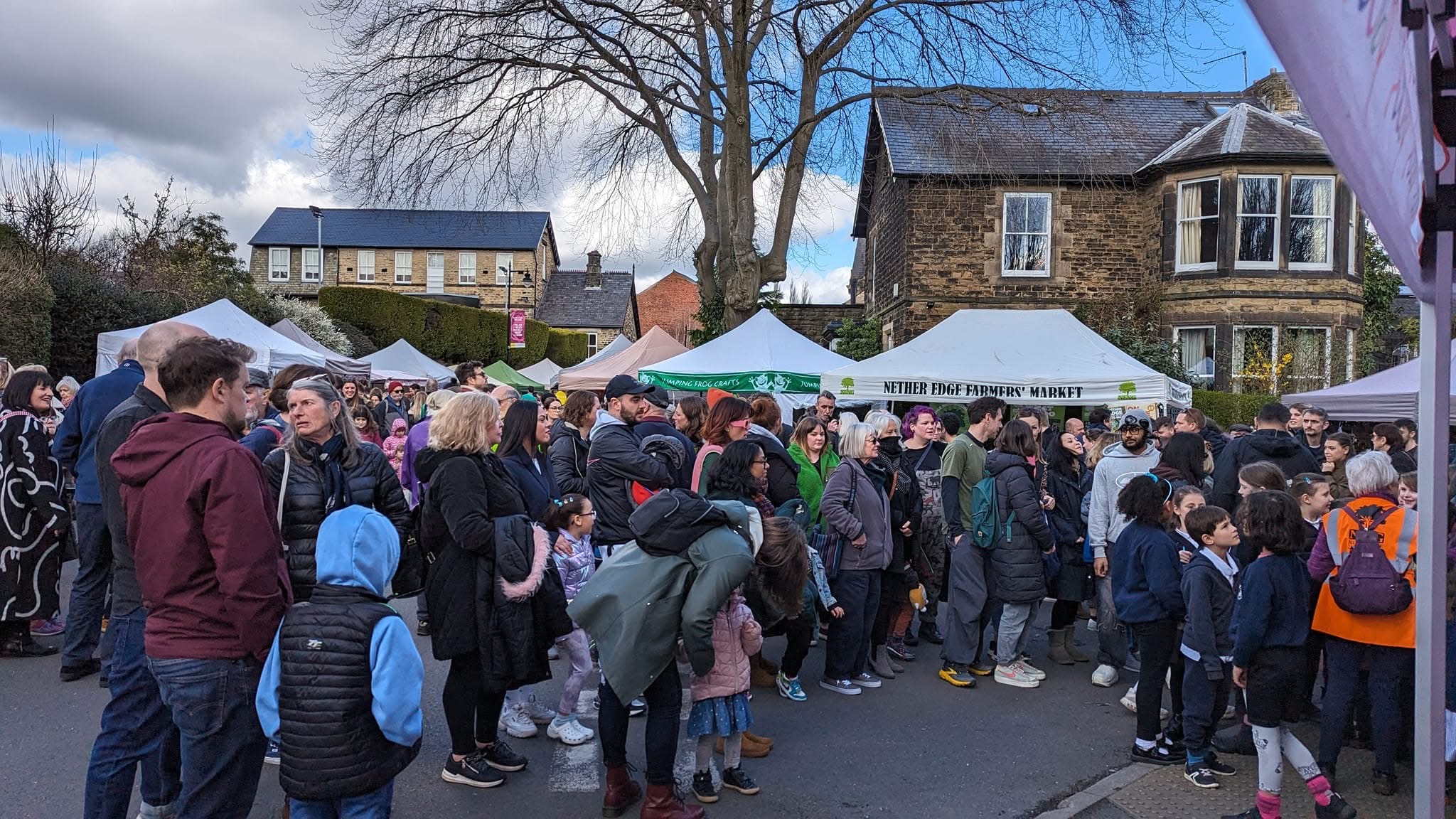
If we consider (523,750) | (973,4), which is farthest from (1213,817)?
(973,4)

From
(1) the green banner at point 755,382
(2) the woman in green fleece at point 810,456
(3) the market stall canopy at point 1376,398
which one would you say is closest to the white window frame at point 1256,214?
(3) the market stall canopy at point 1376,398

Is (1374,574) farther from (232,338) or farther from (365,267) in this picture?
(365,267)

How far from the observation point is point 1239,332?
19219 millimetres

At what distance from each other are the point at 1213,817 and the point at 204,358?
465 cm

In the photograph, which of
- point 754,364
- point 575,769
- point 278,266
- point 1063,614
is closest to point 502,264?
point 278,266

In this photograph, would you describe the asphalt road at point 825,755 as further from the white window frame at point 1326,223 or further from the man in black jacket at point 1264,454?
the white window frame at point 1326,223

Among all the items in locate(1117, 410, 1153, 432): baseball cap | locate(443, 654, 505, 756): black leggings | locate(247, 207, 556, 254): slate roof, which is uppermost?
locate(247, 207, 556, 254): slate roof

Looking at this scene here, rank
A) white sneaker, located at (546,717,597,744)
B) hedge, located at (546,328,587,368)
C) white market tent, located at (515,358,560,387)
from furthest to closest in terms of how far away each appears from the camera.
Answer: hedge, located at (546,328,587,368)
white market tent, located at (515,358,560,387)
white sneaker, located at (546,717,597,744)

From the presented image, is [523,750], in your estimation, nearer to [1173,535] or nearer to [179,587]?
[179,587]

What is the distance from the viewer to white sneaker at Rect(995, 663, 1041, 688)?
629 cm

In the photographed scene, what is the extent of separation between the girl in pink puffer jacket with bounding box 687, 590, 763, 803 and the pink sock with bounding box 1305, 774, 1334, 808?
248cm

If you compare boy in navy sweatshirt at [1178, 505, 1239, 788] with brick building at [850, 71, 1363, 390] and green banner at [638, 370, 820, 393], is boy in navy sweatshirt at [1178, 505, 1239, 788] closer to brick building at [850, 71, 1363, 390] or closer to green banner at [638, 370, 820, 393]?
green banner at [638, 370, 820, 393]

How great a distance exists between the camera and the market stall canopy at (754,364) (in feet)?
39.3

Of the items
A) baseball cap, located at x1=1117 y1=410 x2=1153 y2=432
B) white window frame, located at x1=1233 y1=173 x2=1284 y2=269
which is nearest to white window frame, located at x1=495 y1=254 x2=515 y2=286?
white window frame, located at x1=1233 y1=173 x2=1284 y2=269
